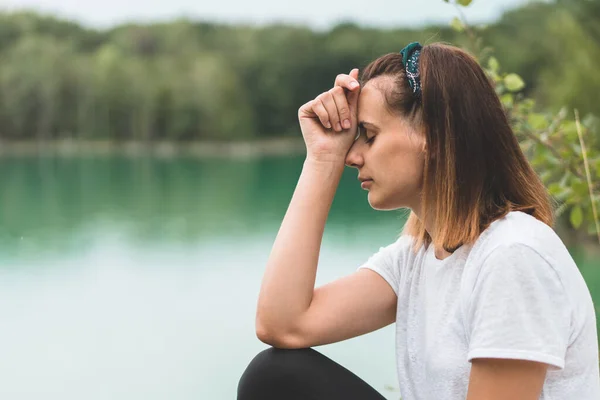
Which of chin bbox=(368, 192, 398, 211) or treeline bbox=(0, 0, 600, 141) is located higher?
treeline bbox=(0, 0, 600, 141)

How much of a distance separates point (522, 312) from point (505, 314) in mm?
24

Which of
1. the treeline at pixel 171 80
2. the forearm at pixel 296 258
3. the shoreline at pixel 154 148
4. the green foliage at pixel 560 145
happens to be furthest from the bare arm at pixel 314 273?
the shoreline at pixel 154 148

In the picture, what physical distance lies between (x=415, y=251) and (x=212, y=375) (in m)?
4.35

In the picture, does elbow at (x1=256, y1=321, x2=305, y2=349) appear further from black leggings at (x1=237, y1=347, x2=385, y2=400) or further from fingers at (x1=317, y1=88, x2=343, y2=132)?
fingers at (x1=317, y1=88, x2=343, y2=132)

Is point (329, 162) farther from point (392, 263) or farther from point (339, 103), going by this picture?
point (392, 263)

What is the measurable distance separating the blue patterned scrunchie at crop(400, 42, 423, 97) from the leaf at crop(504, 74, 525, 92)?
3.74 ft

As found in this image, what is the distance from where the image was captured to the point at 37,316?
302 inches

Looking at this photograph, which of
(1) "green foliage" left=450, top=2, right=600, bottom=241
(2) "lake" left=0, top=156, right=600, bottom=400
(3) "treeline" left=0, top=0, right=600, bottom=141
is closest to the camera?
(1) "green foliage" left=450, top=2, right=600, bottom=241

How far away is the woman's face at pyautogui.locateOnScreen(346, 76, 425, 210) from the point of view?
146 centimetres

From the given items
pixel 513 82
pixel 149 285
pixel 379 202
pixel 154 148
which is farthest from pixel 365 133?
pixel 154 148

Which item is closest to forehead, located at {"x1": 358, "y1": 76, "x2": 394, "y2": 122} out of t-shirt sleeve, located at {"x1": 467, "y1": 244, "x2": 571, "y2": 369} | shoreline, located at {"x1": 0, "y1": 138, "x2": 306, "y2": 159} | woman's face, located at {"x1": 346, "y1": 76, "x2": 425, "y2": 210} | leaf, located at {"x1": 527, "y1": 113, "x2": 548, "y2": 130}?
woman's face, located at {"x1": 346, "y1": 76, "x2": 425, "y2": 210}

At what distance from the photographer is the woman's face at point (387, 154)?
1457mm

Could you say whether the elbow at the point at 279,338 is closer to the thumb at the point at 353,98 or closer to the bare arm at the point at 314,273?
the bare arm at the point at 314,273

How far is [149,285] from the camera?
926 cm
